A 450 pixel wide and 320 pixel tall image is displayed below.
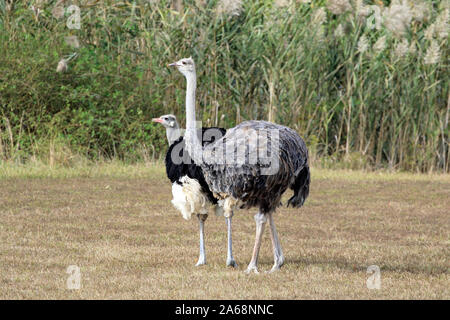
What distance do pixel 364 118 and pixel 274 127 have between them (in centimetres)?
662

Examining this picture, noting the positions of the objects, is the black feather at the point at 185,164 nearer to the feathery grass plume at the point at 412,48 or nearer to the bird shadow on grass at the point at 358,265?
the bird shadow on grass at the point at 358,265

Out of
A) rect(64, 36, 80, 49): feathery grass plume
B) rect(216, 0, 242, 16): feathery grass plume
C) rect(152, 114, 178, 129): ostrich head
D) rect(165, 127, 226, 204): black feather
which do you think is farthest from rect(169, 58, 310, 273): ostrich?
rect(64, 36, 80, 49): feathery grass plume

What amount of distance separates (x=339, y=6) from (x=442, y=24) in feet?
5.33

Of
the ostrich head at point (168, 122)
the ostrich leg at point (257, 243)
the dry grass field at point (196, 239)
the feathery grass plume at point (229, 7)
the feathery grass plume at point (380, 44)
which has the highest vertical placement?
the feathery grass plume at point (229, 7)

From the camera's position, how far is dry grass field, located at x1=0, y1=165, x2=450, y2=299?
6.06m

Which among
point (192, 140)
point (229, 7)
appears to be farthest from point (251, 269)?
point (229, 7)

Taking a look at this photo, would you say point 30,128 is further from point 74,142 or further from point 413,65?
point 413,65

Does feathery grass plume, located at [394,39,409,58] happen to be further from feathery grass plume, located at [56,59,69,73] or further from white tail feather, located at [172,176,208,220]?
white tail feather, located at [172,176,208,220]

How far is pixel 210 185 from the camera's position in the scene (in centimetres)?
650

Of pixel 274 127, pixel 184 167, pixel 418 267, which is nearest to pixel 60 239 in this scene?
pixel 184 167

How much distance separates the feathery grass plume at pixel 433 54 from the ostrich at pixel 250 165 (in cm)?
664

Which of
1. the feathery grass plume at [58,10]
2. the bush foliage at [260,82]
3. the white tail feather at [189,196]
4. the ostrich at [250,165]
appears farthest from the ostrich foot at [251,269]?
the feathery grass plume at [58,10]

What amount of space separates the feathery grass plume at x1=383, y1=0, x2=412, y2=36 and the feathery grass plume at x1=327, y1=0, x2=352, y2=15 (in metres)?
0.65

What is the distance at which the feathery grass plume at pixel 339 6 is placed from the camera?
43.2 ft
